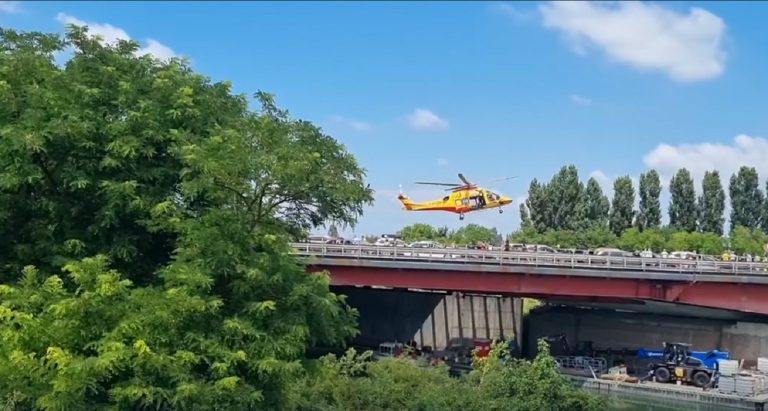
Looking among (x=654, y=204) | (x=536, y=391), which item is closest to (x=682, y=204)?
A: (x=654, y=204)

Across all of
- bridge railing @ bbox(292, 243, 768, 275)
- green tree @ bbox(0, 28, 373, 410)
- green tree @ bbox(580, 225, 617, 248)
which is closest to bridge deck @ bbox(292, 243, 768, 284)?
bridge railing @ bbox(292, 243, 768, 275)

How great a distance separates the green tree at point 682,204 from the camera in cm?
10506

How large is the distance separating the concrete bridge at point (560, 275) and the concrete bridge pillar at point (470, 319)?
12.9 m

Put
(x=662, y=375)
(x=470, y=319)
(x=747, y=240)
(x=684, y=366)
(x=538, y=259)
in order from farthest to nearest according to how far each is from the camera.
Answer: (x=747, y=240)
(x=470, y=319)
(x=538, y=259)
(x=662, y=375)
(x=684, y=366)

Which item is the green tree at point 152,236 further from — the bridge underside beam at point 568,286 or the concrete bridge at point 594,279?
the bridge underside beam at point 568,286

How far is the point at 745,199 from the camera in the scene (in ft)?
349

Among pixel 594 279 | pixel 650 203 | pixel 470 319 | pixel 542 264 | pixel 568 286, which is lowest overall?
pixel 470 319

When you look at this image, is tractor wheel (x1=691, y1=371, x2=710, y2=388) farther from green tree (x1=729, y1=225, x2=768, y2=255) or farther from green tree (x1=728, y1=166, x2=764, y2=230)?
green tree (x1=728, y1=166, x2=764, y2=230)

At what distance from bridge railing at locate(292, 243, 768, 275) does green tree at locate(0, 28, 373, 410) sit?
28146 mm

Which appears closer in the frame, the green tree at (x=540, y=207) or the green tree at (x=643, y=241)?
the green tree at (x=643, y=241)

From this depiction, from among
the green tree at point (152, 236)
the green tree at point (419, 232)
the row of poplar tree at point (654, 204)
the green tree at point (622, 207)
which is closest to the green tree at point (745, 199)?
the row of poplar tree at point (654, 204)

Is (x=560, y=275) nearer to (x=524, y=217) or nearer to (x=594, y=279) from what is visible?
(x=594, y=279)

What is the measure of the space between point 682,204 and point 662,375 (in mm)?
62534

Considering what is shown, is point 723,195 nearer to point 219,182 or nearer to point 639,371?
point 639,371
